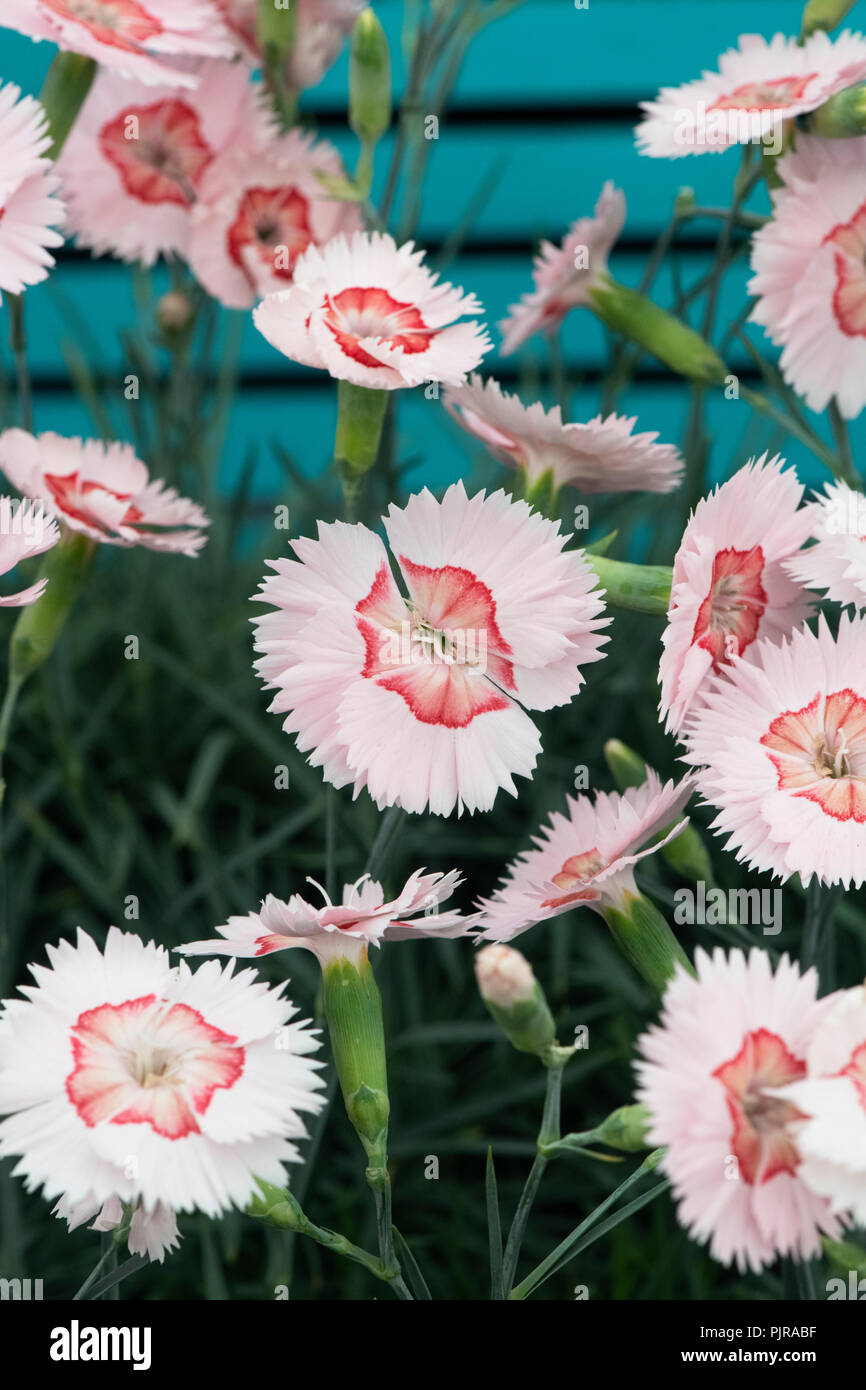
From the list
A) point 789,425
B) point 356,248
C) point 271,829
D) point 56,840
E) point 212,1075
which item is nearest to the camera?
point 212,1075

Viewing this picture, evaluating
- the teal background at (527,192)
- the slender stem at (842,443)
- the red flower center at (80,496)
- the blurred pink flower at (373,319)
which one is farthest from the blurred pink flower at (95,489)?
the teal background at (527,192)

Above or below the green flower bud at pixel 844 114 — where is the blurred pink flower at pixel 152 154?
above

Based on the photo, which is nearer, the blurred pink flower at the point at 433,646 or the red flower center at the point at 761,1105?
the red flower center at the point at 761,1105

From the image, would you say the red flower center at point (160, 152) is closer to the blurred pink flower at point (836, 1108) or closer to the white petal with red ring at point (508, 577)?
the white petal with red ring at point (508, 577)

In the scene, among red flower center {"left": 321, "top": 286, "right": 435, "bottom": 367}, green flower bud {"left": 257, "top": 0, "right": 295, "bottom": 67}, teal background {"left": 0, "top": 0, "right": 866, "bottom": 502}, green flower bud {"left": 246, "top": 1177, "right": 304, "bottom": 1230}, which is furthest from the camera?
teal background {"left": 0, "top": 0, "right": 866, "bottom": 502}

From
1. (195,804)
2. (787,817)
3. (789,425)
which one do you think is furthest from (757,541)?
(195,804)

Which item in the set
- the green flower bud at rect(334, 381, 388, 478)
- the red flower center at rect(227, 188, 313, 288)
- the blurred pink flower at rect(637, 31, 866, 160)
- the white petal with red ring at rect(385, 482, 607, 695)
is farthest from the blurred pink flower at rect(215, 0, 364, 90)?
the white petal with red ring at rect(385, 482, 607, 695)

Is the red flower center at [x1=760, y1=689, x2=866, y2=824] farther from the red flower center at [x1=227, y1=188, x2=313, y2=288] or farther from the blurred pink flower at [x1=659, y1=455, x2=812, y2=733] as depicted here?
the red flower center at [x1=227, y1=188, x2=313, y2=288]

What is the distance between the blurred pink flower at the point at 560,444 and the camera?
64 centimetres

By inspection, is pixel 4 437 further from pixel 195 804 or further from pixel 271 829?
pixel 271 829

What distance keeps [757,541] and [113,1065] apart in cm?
34

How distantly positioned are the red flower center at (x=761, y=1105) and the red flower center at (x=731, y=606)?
18cm

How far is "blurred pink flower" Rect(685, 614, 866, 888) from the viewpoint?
522 mm

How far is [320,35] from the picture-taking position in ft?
2.92
